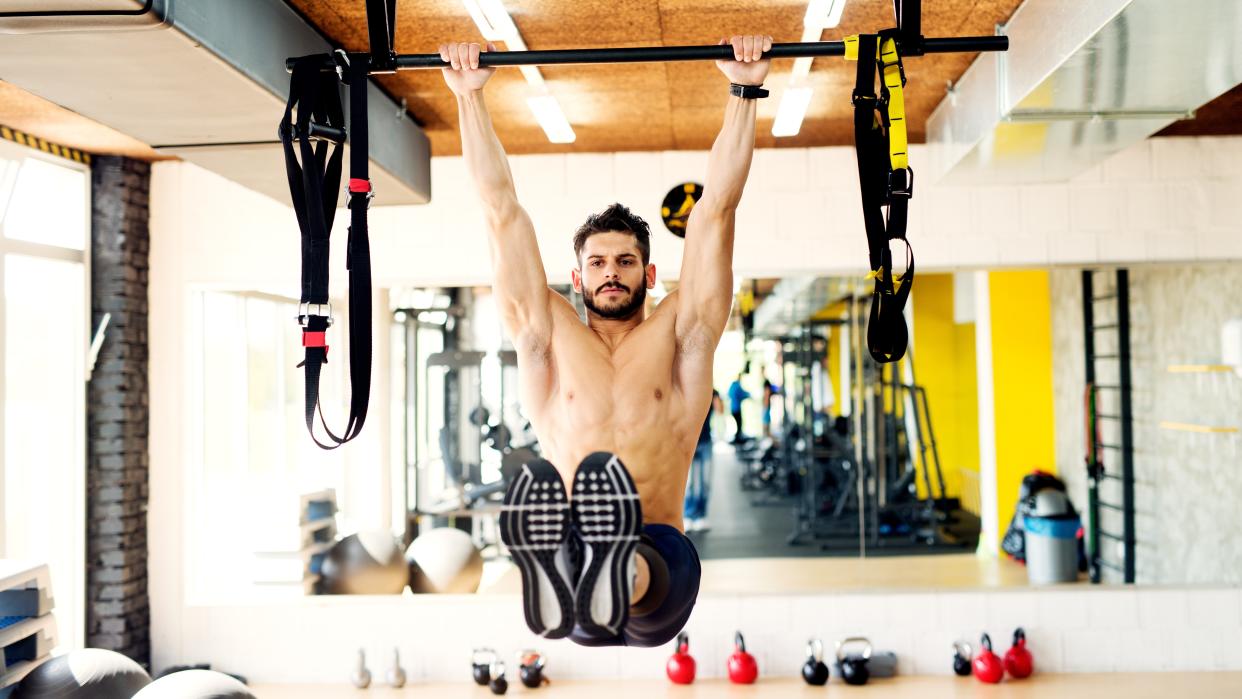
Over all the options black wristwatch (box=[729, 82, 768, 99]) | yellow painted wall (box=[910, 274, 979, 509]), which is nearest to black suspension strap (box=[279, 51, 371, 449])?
black wristwatch (box=[729, 82, 768, 99])

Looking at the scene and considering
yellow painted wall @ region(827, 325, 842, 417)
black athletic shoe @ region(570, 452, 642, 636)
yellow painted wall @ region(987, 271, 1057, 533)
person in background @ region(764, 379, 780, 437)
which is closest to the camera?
black athletic shoe @ region(570, 452, 642, 636)

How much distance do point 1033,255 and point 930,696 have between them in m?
2.38

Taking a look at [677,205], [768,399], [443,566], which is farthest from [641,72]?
[768,399]

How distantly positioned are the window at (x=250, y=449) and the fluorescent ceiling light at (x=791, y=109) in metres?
2.90

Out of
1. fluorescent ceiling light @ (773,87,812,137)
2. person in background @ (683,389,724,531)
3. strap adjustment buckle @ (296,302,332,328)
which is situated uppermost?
fluorescent ceiling light @ (773,87,812,137)

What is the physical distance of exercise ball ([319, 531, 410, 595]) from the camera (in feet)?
16.4

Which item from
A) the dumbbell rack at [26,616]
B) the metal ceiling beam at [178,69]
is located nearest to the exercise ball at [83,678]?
the dumbbell rack at [26,616]

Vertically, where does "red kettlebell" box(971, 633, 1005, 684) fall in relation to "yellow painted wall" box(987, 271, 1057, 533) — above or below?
below

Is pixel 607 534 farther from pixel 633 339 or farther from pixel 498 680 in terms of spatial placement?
pixel 498 680

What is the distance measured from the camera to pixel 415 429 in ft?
21.3

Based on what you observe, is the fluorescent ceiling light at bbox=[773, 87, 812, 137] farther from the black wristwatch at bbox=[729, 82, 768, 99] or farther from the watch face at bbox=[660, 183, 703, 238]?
the black wristwatch at bbox=[729, 82, 768, 99]

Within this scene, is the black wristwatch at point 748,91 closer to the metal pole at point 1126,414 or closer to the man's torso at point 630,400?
the man's torso at point 630,400

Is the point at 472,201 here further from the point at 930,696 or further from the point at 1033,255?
the point at 930,696

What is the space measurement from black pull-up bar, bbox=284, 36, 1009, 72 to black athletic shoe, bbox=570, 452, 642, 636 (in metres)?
0.93
